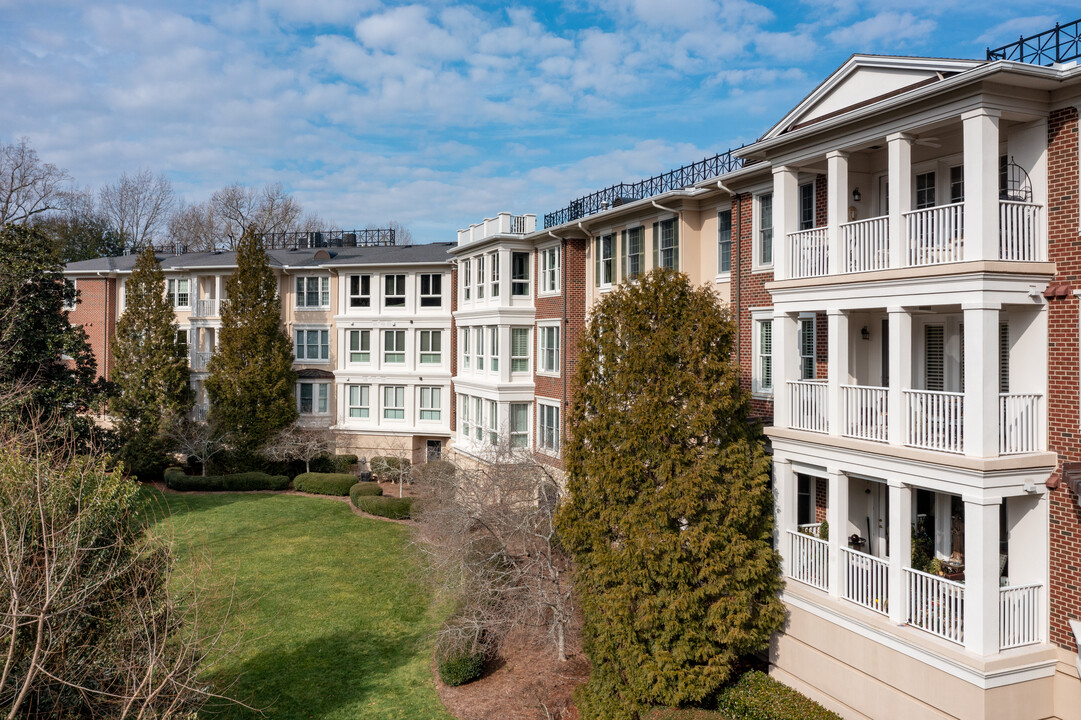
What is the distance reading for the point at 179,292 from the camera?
140ft

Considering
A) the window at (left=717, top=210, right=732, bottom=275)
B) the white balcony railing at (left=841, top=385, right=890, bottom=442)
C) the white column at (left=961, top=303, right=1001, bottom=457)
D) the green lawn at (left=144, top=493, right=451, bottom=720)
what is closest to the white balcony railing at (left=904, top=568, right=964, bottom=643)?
the white column at (left=961, top=303, right=1001, bottom=457)

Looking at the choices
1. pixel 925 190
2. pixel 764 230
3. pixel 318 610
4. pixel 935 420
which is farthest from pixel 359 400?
pixel 935 420

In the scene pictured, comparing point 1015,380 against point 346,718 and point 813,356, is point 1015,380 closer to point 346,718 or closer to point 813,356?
point 813,356

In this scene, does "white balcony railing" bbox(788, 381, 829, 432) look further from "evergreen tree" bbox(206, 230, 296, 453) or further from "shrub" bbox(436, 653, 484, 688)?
"evergreen tree" bbox(206, 230, 296, 453)

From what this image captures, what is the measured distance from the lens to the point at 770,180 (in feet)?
56.5

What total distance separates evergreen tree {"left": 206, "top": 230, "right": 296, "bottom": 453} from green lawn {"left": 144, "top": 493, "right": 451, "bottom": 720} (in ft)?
16.4

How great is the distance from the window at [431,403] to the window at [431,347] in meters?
1.41

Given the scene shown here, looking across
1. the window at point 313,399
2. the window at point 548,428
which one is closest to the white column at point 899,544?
the window at point 548,428

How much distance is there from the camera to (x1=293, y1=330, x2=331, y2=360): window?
4022 centimetres

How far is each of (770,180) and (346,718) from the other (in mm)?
14857

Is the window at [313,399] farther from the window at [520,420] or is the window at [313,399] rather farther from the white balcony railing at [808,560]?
the white balcony railing at [808,560]

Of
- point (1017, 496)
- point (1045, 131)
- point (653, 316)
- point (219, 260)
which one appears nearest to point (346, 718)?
point (653, 316)

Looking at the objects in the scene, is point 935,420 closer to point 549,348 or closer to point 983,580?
point 983,580

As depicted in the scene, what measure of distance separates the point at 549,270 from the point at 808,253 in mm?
14194
